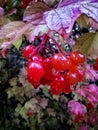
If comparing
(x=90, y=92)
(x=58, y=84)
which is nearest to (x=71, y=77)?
(x=58, y=84)

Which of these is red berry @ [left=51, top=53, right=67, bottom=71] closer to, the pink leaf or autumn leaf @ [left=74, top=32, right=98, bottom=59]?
autumn leaf @ [left=74, top=32, right=98, bottom=59]

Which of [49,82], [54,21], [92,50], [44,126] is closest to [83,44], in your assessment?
[92,50]

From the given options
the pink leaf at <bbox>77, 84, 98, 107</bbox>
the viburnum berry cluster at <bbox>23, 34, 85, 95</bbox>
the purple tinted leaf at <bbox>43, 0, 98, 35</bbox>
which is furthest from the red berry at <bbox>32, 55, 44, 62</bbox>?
the pink leaf at <bbox>77, 84, 98, 107</bbox>

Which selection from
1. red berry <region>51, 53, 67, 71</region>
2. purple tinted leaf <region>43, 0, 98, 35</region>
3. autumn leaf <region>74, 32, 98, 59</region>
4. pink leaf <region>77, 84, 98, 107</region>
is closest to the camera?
purple tinted leaf <region>43, 0, 98, 35</region>

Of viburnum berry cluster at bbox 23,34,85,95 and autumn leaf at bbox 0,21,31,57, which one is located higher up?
autumn leaf at bbox 0,21,31,57

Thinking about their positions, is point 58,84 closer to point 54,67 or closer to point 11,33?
point 54,67

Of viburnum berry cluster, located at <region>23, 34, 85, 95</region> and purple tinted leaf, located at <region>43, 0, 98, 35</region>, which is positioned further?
viburnum berry cluster, located at <region>23, 34, 85, 95</region>

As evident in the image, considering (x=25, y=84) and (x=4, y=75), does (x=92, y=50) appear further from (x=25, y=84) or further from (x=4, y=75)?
(x=4, y=75)

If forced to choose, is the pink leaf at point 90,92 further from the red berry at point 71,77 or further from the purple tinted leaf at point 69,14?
the purple tinted leaf at point 69,14

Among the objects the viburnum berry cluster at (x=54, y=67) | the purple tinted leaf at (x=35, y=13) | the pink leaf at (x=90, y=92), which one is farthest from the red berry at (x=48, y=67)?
the pink leaf at (x=90, y=92)
